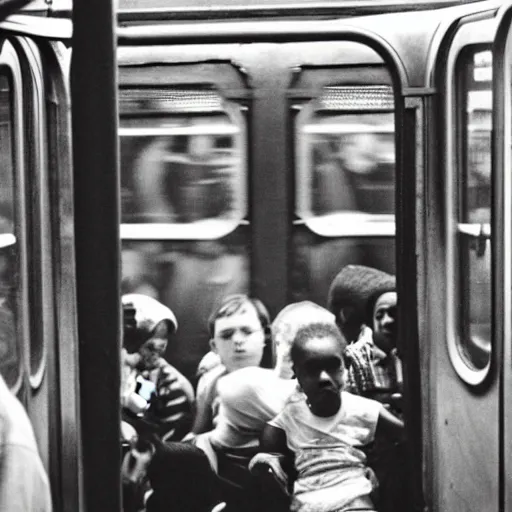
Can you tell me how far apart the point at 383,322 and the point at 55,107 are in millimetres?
1164

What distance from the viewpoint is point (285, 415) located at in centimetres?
323

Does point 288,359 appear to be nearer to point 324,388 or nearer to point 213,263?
point 324,388

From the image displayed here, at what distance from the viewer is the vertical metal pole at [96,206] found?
5.95 ft

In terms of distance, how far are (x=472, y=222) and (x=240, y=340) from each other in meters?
0.76

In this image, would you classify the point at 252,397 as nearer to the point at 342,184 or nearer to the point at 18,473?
the point at 342,184

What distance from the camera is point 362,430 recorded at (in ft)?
10.6

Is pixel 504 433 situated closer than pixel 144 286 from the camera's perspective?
Yes

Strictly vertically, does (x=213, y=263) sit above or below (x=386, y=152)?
below

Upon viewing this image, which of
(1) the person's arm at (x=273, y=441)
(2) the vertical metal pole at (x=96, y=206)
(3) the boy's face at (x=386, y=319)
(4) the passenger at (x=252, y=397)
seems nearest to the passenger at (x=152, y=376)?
(4) the passenger at (x=252, y=397)

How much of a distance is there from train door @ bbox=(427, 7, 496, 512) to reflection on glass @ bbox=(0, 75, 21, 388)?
123 cm

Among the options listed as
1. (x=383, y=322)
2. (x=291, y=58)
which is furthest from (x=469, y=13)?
(x=383, y=322)

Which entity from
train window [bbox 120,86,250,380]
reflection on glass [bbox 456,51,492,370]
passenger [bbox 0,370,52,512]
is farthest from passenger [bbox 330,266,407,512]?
passenger [bbox 0,370,52,512]

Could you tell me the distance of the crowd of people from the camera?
323cm

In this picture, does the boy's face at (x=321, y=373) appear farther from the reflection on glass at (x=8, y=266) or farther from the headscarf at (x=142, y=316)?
the reflection on glass at (x=8, y=266)
